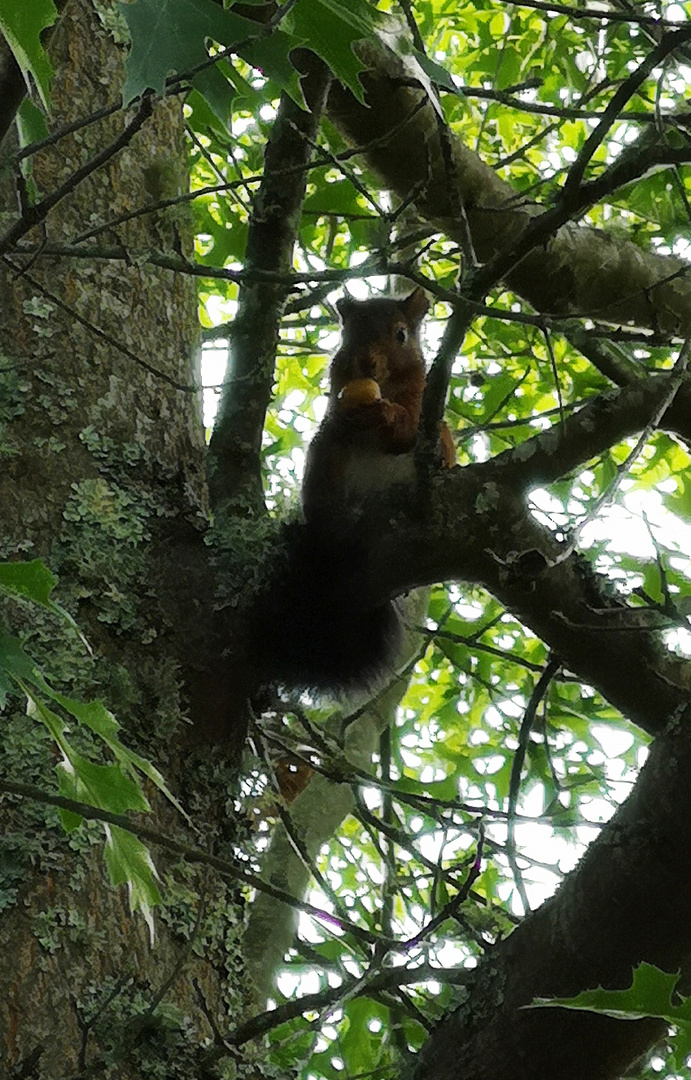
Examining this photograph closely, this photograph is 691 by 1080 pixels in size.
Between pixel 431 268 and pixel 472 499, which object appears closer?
pixel 472 499

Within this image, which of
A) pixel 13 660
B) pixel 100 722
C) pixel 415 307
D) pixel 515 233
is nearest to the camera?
pixel 13 660

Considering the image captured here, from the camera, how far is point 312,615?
1787 mm

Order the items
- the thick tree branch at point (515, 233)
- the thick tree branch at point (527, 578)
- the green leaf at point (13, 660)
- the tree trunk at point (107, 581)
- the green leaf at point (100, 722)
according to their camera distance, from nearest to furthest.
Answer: the green leaf at point (13, 660) < the green leaf at point (100, 722) < the tree trunk at point (107, 581) < the thick tree branch at point (527, 578) < the thick tree branch at point (515, 233)

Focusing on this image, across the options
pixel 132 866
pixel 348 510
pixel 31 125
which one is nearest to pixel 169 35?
pixel 31 125

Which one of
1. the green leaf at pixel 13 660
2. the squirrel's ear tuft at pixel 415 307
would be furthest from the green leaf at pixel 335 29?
the squirrel's ear tuft at pixel 415 307

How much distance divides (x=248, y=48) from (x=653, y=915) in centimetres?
96

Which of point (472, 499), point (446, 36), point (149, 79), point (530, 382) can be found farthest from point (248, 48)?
point (446, 36)

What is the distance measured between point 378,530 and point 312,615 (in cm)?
18

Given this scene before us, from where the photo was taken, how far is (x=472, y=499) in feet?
5.52

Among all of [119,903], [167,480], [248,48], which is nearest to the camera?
[248,48]

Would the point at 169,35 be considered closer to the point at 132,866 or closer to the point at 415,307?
the point at 132,866

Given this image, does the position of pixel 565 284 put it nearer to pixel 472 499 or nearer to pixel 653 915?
pixel 472 499

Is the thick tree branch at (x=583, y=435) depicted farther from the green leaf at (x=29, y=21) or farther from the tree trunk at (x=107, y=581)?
the green leaf at (x=29, y=21)

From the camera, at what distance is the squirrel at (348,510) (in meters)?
1.76
